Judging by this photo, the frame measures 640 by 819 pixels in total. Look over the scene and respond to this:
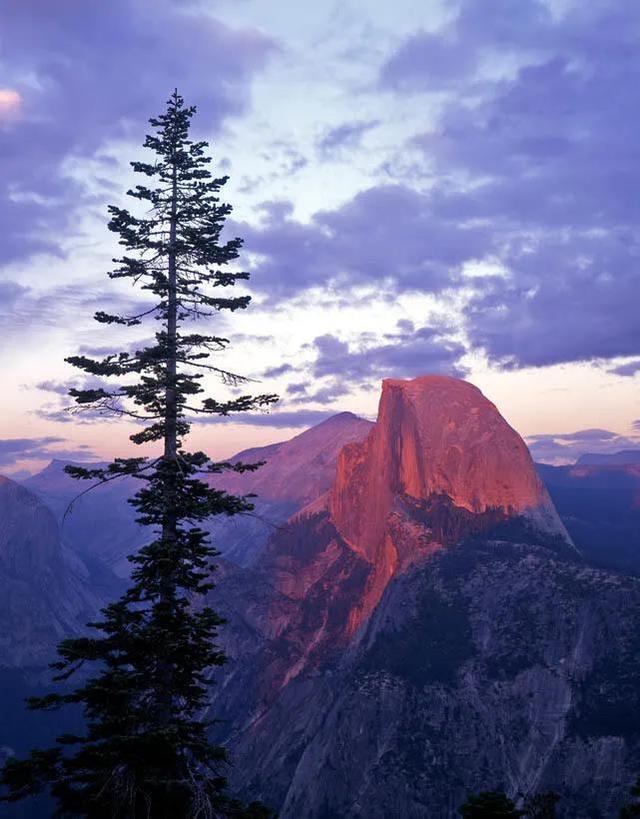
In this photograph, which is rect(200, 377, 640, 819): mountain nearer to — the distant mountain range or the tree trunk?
the distant mountain range

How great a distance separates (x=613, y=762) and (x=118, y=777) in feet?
263

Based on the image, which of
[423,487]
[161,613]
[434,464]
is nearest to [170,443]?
[161,613]

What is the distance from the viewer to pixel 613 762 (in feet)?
277

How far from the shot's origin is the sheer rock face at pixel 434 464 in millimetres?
153125

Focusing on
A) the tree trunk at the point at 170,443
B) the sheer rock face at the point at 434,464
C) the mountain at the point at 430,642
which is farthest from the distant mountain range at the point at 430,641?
the tree trunk at the point at 170,443

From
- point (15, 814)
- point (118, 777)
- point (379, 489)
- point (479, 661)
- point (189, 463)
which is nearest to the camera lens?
point (118, 777)

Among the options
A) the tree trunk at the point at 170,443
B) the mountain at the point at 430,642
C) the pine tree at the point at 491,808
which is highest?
the tree trunk at the point at 170,443

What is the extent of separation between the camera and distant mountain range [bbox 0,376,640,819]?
306ft

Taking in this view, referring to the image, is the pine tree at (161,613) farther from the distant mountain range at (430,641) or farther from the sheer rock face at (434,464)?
the sheer rock face at (434,464)

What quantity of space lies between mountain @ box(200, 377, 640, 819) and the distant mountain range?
0.31 metres

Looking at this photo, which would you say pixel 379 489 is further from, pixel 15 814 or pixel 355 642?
pixel 15 814

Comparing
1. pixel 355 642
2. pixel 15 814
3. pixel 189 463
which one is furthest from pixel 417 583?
pixel 189 463

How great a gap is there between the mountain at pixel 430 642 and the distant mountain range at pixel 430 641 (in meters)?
0.31

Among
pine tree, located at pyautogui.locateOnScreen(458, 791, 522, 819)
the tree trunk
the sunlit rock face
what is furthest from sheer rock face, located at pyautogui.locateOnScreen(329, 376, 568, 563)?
pine tree, located at pyautogui.locateOnScreen(458, 791, 522, 819)
